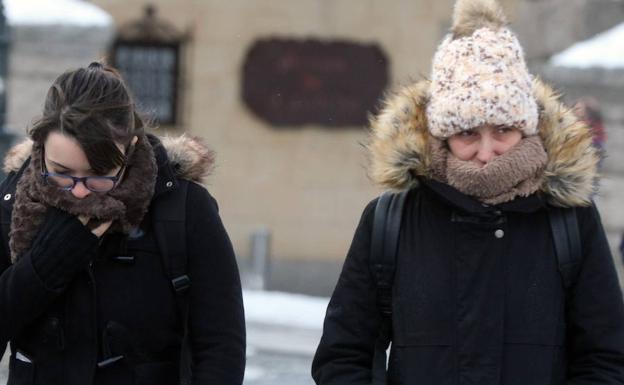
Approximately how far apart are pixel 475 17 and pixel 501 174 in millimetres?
502

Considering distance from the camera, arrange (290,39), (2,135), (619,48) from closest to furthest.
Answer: (2,135) < (619,48) < (290,39)

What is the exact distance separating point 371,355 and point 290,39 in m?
10.6

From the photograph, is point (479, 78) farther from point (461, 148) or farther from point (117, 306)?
point (117, 306)

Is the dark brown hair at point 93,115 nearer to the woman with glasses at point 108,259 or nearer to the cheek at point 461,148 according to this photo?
the woman with glasses at point 108,259

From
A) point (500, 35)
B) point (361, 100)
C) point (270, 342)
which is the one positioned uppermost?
point (500, 35)

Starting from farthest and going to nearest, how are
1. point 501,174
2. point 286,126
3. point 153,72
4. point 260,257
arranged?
point 286,126 → point 153,72 → point 260,257 → point 501,174

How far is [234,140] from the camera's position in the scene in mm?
13938

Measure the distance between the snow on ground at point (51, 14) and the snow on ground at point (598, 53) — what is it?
441 centimetres

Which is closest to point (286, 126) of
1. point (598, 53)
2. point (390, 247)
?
point (598, 53)

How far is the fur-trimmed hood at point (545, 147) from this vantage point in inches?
130

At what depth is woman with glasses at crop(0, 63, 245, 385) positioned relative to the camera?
134 inches

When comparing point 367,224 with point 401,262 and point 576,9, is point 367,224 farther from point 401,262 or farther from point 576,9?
point 576,9

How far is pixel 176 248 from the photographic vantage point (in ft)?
11.6

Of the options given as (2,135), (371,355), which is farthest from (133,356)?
(2,135)
